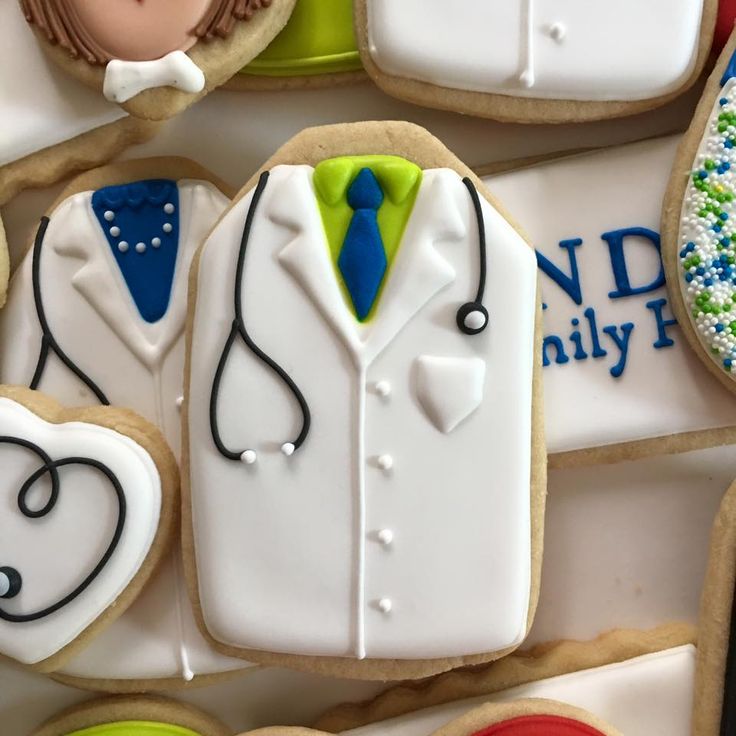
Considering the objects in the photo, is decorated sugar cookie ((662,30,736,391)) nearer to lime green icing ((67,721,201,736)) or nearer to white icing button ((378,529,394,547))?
white icing button ((378,529,394,547))

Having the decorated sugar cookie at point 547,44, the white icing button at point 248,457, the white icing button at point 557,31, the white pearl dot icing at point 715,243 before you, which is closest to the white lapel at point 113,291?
the white icing button at point 248,457

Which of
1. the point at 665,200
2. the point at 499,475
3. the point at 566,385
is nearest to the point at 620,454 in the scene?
the point at 566,385

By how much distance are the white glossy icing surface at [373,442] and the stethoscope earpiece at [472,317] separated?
0.02m

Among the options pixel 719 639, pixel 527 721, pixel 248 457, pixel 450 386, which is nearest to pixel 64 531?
pixel 248 457

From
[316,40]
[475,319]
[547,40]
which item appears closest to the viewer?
[475,319]

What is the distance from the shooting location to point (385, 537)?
105 centimetres

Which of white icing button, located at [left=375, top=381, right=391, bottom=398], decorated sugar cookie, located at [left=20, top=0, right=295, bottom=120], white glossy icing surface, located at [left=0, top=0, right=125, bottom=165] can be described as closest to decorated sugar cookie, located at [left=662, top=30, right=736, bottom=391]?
white icing button, located at [left=375, top=381, right=391, bottom=398]

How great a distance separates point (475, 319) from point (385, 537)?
11.4 inches

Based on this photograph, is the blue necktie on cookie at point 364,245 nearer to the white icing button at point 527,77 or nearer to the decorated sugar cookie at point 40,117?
the white icing button at point 527,77

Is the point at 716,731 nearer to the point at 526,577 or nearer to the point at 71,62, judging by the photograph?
the point at 526,577

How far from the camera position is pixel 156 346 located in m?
1.17

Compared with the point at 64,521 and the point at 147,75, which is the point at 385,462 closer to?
the point at 64,521

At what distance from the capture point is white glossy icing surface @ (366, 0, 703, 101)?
1.13 metres

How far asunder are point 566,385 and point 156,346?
1.87ft
